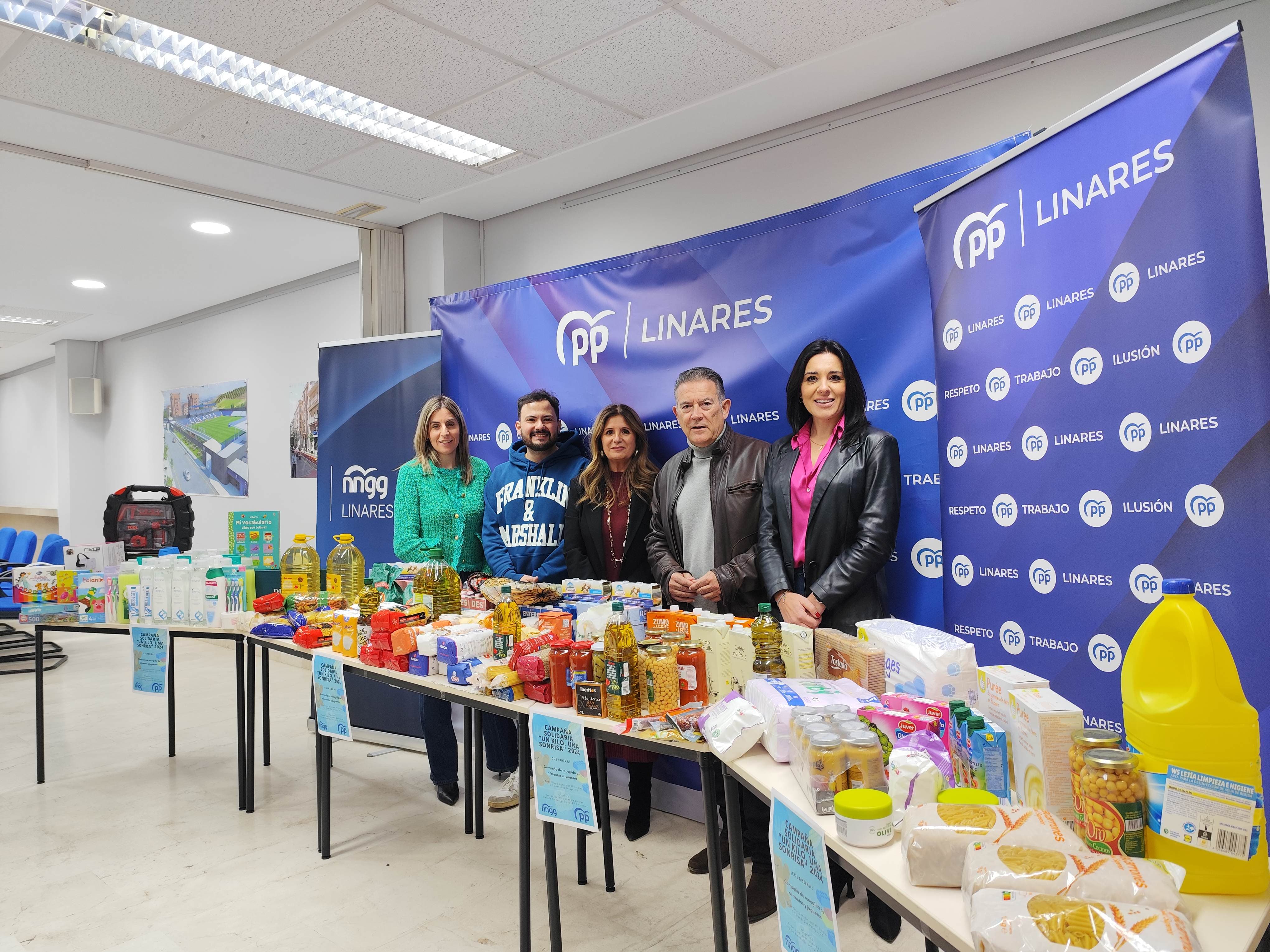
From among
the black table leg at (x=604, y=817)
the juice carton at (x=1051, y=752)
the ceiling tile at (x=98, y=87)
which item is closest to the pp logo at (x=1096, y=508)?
the juice carton at (x=1051, y=752)

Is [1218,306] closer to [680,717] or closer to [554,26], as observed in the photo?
[680,717]

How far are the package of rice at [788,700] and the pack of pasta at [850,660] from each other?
0.04 m

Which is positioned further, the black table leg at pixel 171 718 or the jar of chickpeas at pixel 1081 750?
the black table leg at pixel 171 718

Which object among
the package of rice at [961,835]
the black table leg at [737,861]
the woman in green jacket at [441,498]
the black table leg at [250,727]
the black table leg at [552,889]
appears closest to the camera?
the package of rice at [961,835]

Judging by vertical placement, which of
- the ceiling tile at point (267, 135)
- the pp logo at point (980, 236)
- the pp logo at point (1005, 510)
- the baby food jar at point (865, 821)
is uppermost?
the ceiling tile at point (267, 135)

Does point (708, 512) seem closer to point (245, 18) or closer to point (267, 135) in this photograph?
point (245, 18)

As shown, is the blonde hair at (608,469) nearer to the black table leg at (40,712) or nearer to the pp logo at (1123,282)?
the pp logo at (1123,282)

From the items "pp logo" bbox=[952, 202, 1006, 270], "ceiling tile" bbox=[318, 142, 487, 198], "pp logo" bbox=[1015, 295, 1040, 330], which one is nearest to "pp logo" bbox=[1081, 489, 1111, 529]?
"pp logo" bbox=[1015, 295, 1040, 330]

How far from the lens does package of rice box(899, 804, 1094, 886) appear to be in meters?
1.08

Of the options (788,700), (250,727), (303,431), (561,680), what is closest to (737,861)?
(788,700)

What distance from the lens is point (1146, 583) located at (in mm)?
2055

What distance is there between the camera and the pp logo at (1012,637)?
2.43 metres

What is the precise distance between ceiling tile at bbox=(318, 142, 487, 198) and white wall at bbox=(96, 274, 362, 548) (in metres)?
1.23

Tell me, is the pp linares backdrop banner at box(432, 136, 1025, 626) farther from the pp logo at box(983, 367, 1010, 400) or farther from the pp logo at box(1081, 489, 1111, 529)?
the pp logo at box(1081, 489, 1111, 529)
